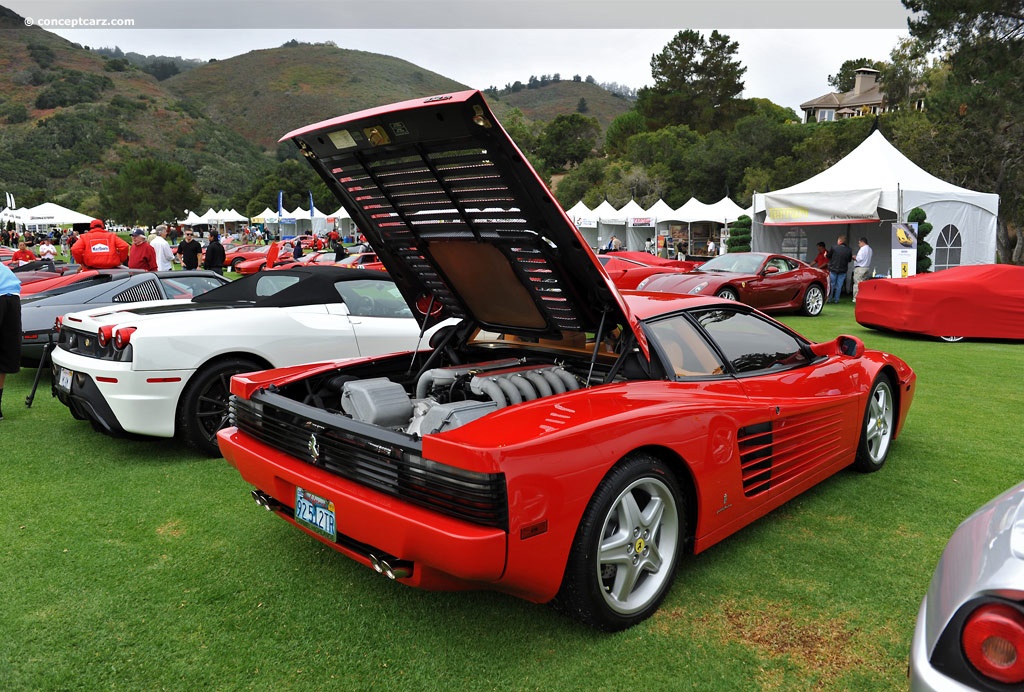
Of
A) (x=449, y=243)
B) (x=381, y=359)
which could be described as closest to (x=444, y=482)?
(x=449, y=243)

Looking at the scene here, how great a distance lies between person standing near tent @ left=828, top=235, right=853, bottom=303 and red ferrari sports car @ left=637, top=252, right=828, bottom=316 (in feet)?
7.55

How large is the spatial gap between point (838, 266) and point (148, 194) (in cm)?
6879

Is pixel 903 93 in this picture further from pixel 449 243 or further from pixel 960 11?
pixel 449 243

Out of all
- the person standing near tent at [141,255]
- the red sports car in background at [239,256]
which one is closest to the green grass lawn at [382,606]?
the person standing near tent at [141,255]

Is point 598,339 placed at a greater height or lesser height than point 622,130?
lesser

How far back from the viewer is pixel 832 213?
1683 centimetres

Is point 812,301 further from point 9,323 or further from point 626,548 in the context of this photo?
point 9,323

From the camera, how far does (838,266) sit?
16.3m

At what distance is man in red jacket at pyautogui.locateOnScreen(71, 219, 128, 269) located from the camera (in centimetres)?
1016

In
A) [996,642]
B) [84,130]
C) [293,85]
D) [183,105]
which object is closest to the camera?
[996,642]

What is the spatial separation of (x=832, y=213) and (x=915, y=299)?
7.43m

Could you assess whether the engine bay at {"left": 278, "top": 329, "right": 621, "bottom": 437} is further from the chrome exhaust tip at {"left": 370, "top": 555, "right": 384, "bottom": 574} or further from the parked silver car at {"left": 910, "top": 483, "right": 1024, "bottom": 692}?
the parked silver car at {"left": 910, "top": 483, "right": 1024, "bottom": 692}

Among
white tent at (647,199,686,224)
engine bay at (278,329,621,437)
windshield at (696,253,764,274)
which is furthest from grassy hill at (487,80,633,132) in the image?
engine bay at (278,329,621,437)

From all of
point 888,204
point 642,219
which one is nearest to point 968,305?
point 888,204
